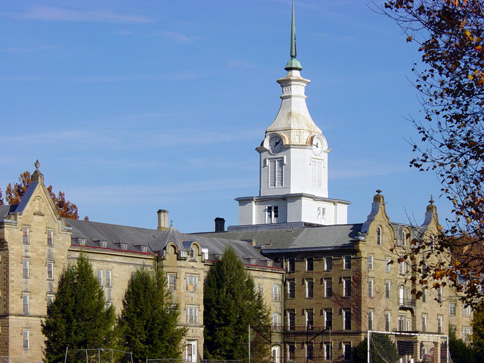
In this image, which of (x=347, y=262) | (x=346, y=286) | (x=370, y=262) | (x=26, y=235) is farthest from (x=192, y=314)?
(x=370, y=262)

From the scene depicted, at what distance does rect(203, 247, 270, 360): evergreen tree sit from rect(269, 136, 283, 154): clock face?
26.7 metres

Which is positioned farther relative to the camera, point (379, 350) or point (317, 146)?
point (317, 146)

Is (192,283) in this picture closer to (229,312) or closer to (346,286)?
(229,312)

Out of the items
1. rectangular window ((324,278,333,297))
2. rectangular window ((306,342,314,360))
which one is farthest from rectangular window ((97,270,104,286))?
rectangular window ((324,278,333,297))

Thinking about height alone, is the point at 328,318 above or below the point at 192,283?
below

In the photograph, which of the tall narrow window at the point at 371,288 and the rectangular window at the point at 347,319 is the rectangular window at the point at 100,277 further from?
the tall narrow window at the point at 371,288

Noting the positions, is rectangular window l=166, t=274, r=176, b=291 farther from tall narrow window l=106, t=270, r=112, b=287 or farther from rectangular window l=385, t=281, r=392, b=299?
rectangular window l=385, t=281, r=392, b=299

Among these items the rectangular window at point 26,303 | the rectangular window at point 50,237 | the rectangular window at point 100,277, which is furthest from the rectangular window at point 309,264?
the rectangular window at point 26,303

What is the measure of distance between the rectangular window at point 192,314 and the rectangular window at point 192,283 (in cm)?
153

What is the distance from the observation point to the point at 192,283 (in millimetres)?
97812

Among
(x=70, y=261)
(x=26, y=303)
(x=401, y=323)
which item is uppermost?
(x=70, y=261)

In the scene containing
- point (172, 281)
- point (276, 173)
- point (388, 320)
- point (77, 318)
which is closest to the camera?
point (77, 318)

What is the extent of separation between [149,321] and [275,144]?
40423 mm

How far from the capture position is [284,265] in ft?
362
